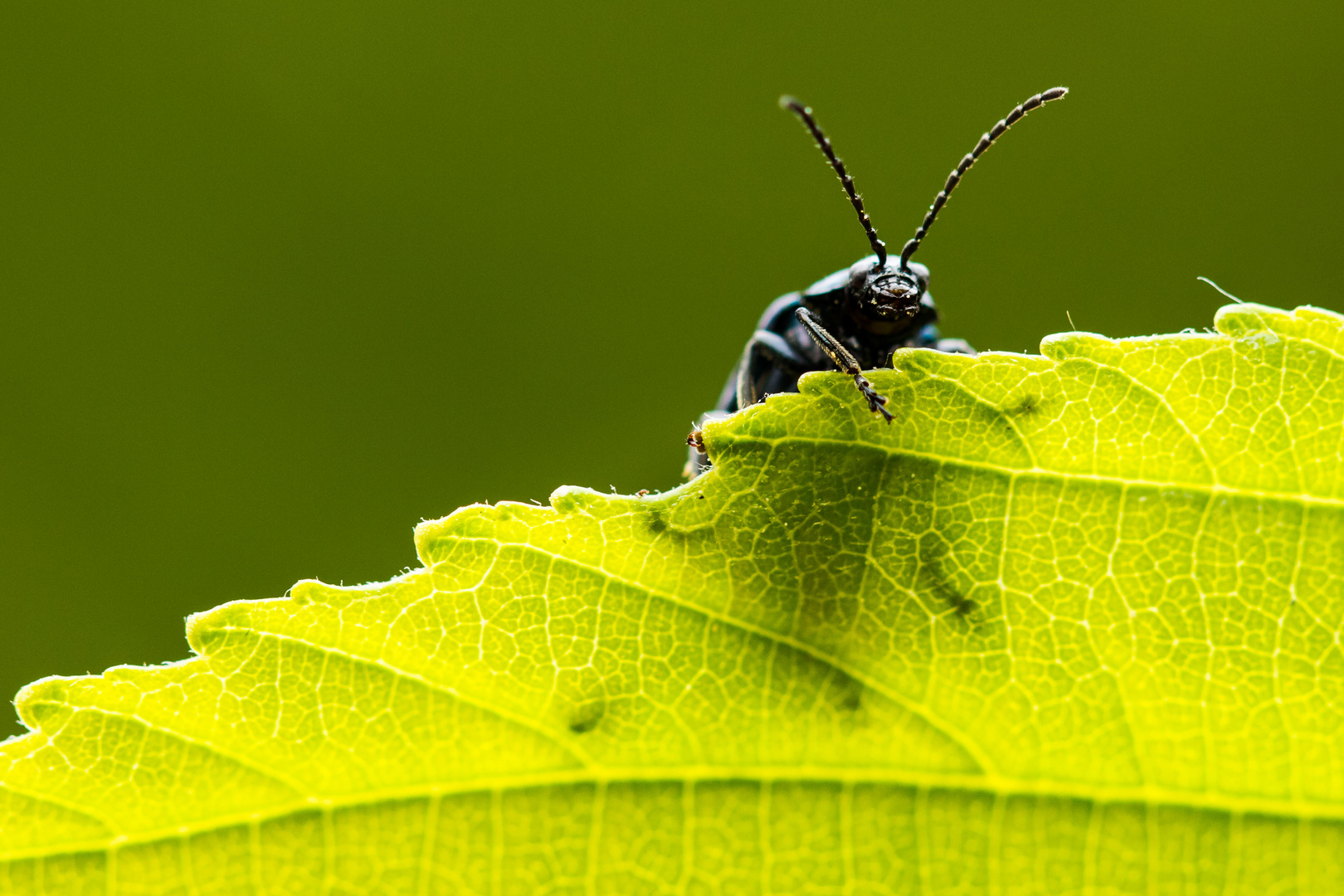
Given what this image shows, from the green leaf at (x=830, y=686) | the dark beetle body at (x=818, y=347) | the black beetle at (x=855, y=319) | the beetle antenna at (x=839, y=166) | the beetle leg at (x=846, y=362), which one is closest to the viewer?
the green leaf at (x=830, y=686)

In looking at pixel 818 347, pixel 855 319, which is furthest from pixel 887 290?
pixel 818 347

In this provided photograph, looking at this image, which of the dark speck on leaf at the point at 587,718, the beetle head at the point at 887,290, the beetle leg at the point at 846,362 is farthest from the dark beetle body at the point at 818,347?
the dark speck on leaf at the point at 587,718

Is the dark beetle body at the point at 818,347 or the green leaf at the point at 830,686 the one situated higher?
the dark beetle body at the point at 818,347

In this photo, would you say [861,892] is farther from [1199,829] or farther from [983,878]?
[1199,829]

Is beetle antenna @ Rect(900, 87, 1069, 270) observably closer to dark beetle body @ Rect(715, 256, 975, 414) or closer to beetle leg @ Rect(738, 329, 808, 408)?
dark beetle body @ Rect(715, 256, 975, 414)

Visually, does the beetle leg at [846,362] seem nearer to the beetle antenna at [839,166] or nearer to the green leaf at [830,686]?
the green leaf at [830,686]

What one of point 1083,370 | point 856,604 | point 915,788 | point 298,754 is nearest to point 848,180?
point 1083,370

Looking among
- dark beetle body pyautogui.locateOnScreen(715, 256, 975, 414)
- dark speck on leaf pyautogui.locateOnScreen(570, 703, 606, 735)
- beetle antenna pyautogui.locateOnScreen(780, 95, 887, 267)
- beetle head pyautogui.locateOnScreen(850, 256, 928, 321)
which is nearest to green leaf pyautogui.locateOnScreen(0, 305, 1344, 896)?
dark speck on leaf pyautogui.locateOnScreen(570, 703, 606, 735)
